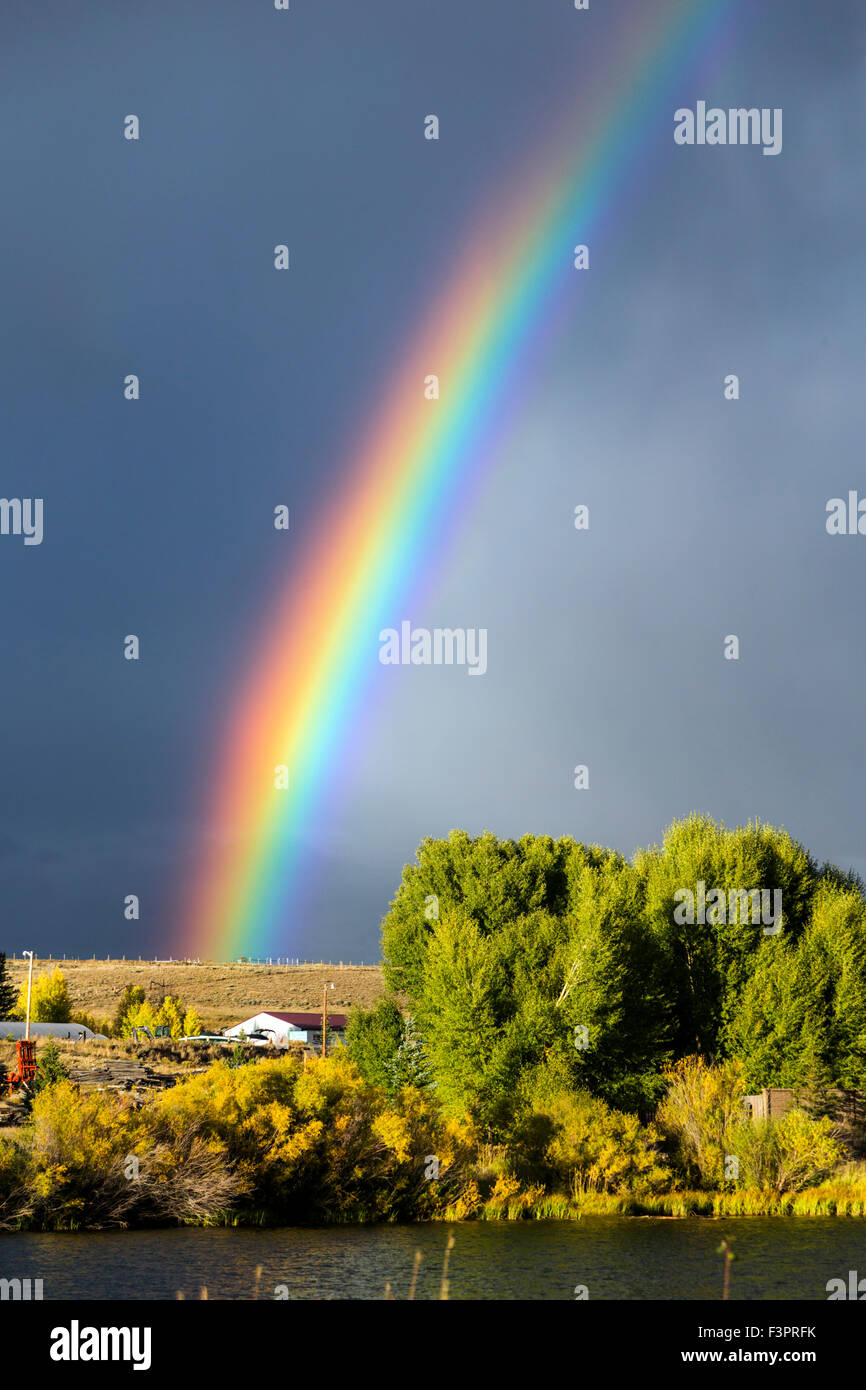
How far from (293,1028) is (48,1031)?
38933 millimetres

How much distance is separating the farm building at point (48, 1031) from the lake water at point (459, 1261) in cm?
6351

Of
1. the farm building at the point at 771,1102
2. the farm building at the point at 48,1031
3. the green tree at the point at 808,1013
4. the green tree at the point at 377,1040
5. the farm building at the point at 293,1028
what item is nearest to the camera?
the farm building at the point at 771,1102

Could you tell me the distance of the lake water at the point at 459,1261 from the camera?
32875 millimetres

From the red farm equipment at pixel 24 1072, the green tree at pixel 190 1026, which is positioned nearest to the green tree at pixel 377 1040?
the red farm equipment at pixel 24 1072

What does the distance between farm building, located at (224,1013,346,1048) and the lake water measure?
8669 centimetres

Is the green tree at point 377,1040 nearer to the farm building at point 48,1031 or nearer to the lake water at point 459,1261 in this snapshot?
the lake water at point 459,1261

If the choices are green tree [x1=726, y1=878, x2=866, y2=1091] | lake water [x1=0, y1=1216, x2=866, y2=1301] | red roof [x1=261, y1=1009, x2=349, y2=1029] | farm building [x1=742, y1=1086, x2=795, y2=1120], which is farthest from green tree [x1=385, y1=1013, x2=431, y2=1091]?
red roof [x1=261, y1=1009, x2=349, y2=1029]

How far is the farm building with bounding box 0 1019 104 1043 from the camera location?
103438mm

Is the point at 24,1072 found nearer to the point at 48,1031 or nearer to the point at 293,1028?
the point at 48,1031

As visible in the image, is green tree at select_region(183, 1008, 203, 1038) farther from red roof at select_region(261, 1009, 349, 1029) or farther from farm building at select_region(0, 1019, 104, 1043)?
farm building at select_region(0, 1019, 104, 1043)
